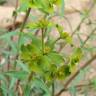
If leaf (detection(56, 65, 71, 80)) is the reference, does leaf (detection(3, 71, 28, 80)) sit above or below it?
below

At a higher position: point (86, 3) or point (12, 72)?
point (86, 3)

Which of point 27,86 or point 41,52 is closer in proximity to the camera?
point 41,52

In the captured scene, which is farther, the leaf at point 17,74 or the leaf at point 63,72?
the leaf at point 17,74

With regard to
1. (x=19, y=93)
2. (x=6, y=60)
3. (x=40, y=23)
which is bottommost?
(x=19, y=93)

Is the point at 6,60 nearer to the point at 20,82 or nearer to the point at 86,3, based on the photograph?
the point at 20,82

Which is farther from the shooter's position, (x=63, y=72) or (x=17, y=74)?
(x=17, y=74)

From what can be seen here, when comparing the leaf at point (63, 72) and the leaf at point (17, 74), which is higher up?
the leaf at point (63, 72)

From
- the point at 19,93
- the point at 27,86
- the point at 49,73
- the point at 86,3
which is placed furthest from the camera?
the point at 86,3

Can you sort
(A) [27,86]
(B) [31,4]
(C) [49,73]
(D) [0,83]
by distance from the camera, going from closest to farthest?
(B) [31,4] → (C) [49,73] → (A) [27,86] → (D) [0,83]

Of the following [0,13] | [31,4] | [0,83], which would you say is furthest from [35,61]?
[0,13]

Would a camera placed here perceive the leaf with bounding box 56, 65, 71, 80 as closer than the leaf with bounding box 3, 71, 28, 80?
Yes
